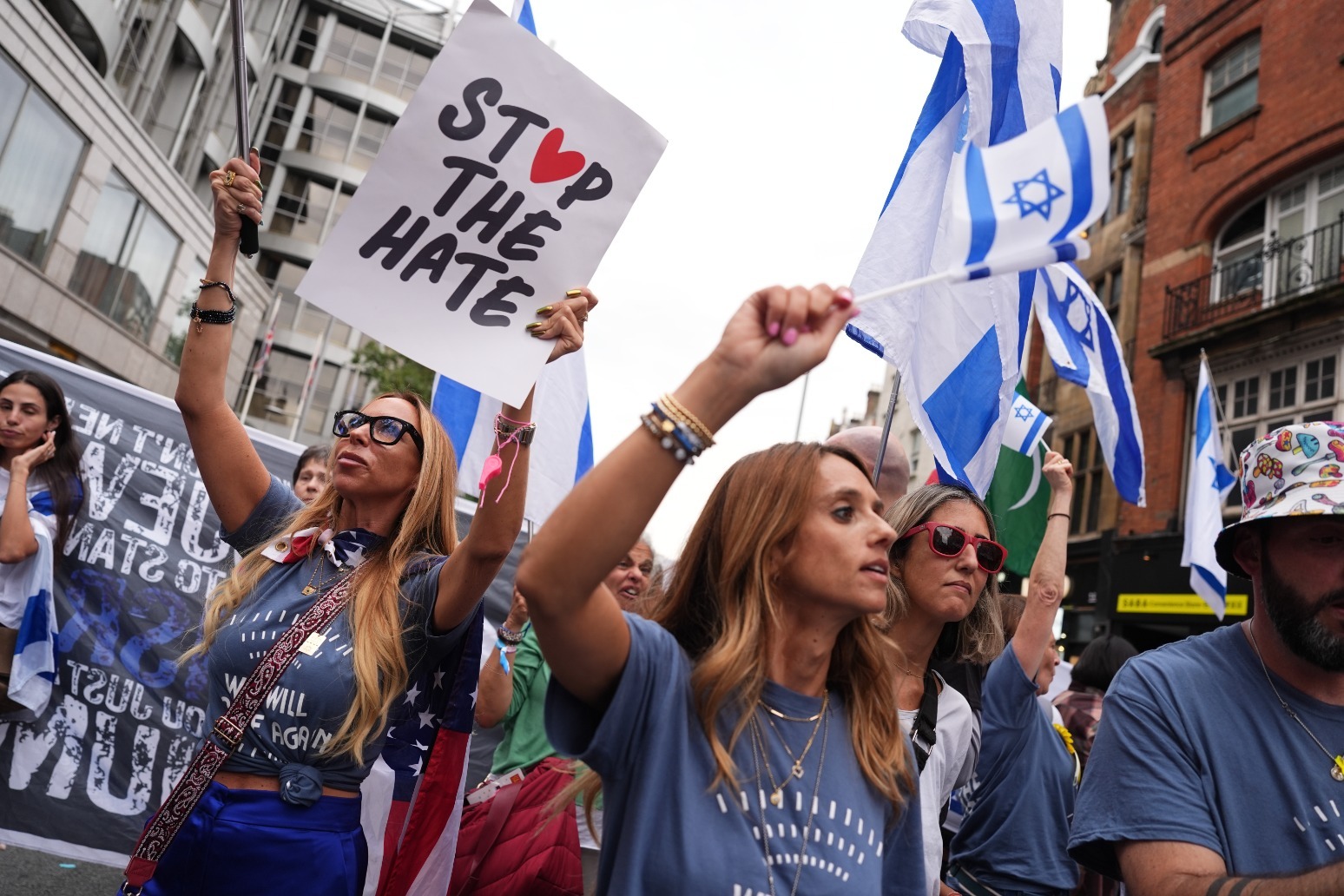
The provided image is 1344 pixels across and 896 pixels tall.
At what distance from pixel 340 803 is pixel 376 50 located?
139 feet

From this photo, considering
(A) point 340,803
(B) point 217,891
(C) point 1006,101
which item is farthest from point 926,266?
(B) point 217,891

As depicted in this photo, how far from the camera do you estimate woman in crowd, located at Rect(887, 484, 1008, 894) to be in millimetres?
2764

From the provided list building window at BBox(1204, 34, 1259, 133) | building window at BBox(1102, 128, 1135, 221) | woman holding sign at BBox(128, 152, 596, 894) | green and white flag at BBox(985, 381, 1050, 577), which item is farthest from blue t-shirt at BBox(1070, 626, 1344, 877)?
building window at BBox(1102, 128, 1135, 221)

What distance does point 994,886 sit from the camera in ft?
10.6

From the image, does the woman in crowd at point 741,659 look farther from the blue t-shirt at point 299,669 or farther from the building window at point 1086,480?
the building window at point 1086,480

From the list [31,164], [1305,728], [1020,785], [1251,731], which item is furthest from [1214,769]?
[31,164]

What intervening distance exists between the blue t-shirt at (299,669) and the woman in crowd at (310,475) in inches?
81.6

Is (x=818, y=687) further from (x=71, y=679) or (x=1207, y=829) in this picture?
(x=71, y=679)

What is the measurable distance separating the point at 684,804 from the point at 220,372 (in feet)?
5.65

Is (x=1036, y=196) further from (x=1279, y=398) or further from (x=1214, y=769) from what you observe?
(x=1279, y=398)

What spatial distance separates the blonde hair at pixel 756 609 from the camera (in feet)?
5.97

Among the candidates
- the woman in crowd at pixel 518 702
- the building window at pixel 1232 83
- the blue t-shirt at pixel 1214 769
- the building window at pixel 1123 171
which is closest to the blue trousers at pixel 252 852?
the woman in crowd at pixel 518 702

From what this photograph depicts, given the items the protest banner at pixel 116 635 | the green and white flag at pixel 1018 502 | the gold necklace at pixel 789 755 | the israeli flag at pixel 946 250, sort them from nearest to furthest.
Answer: the gold necklace at pixel 789 755
the israeli flag at pixel 946 250
the protest banner at pixel 116 635
the green and white flag at pixel 1018 502

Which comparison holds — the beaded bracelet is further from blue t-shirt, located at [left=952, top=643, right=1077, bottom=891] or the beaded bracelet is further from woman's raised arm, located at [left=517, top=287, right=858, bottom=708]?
blue t-shirt, located at [left=952, top=643, right=1077, bottom=891]
